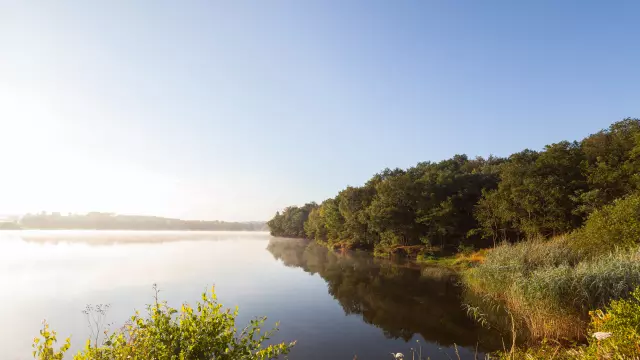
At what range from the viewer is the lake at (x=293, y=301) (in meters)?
15.9

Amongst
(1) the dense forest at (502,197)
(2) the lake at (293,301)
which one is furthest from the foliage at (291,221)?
Result: (2) the lake at (293,301)

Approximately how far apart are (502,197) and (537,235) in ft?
24.1

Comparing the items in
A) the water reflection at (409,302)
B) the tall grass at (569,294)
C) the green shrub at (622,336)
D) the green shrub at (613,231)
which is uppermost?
the green shrub at (613,231)

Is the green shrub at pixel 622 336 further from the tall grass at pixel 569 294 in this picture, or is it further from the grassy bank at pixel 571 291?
the tall grass at pixel 569 294

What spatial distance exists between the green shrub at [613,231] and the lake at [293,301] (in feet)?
31.8

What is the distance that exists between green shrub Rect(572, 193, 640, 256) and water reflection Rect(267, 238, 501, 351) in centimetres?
970

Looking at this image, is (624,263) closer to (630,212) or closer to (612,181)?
(630,212)

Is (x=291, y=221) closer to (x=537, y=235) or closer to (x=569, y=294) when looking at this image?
(x=537, y=235)

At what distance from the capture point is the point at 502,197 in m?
45.9

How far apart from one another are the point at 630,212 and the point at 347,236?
62718mm

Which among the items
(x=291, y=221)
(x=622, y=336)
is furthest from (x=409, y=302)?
(x=291, y=221)

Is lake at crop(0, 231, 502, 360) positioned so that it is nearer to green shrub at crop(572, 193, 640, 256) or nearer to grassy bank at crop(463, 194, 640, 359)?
grassy bank at crop(463, 194, 640, 359)

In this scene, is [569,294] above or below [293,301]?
above

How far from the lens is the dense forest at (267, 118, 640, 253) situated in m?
38.4
